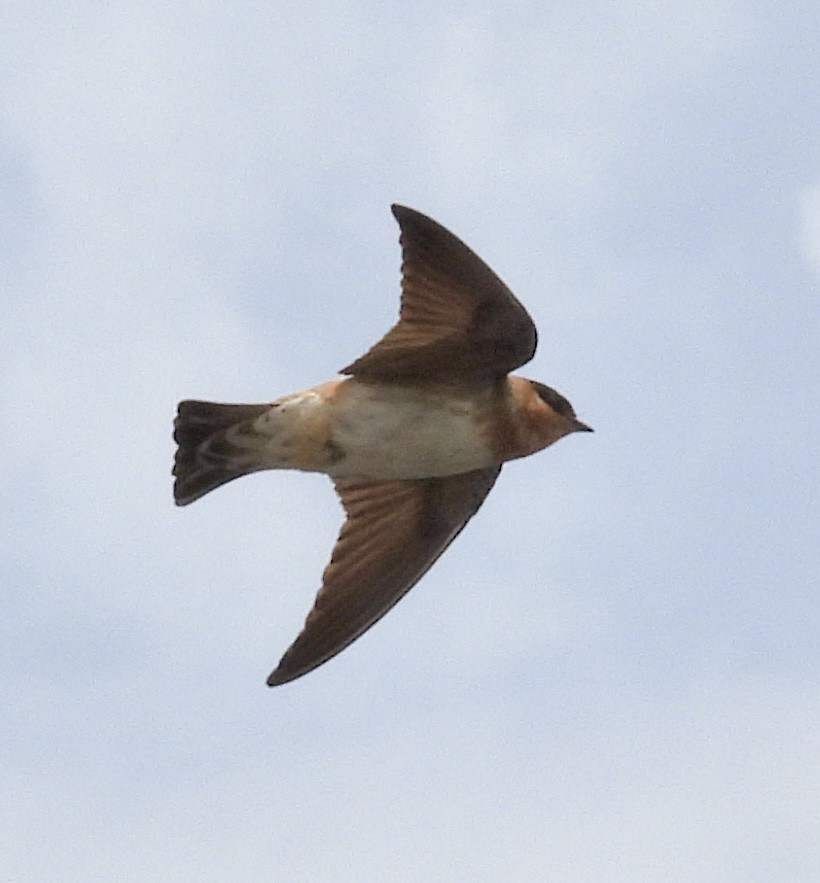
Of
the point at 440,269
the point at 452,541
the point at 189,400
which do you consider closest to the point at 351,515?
the point at 452,541

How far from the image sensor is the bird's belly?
32.1 ft

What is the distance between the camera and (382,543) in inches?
417

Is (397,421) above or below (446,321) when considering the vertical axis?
below

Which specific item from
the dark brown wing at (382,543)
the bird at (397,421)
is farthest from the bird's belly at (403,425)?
the dark brown wing at (382,543)

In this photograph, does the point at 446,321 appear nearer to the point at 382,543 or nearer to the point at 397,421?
the point at 397,421

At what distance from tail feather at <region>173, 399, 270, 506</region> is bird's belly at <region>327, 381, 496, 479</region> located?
0.37 meters

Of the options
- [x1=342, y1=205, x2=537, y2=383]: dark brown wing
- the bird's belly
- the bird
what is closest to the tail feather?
the bird

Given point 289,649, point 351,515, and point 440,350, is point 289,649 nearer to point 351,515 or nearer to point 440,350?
point 351,515

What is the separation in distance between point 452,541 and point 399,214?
2.17 m

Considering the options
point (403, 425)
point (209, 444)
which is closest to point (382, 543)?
point (403, 425)

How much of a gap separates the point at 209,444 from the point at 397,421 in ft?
2.73

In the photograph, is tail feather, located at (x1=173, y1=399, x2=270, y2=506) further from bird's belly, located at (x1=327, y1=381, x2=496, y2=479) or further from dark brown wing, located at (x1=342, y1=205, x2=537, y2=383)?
dark brown wing, located at (x1=342, y1=205, x2=537, y2=383)

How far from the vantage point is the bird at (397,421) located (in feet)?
30.8

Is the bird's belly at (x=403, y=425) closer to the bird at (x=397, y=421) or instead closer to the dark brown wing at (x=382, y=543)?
the bird at (x=397, y=421)
